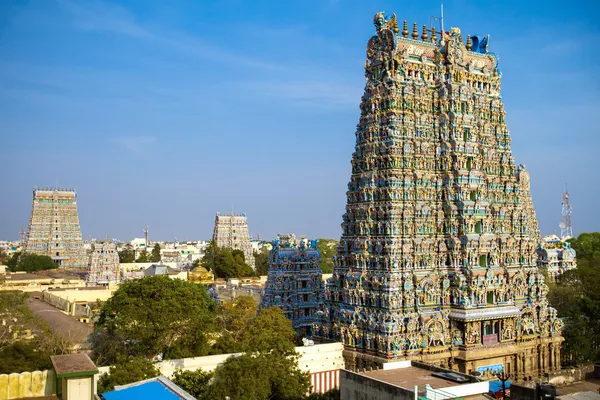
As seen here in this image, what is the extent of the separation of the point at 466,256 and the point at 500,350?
18.4 feet

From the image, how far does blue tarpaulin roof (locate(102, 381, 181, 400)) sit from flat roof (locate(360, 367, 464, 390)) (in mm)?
8260

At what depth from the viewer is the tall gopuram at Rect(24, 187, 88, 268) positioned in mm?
97562

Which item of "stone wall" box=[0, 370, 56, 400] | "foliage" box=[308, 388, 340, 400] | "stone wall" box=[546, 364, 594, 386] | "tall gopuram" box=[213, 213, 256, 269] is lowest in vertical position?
"foliage" box=[308, 388, 340, 400]

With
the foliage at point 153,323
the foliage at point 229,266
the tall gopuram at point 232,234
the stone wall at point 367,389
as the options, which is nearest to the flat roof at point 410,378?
the stone wall at point 367,389

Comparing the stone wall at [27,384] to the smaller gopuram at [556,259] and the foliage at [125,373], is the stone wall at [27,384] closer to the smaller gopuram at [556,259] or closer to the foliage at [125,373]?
the foliage at [125,373]

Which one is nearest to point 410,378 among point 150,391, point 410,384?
point 410,384

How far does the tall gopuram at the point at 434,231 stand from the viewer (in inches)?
1374

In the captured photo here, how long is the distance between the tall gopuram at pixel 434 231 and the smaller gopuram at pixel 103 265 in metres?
42.0

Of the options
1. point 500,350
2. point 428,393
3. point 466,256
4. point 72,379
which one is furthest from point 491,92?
point 72,379

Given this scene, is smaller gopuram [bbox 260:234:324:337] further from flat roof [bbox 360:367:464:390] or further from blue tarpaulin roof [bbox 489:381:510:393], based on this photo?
flat roof [bbox 360:367:464:390]

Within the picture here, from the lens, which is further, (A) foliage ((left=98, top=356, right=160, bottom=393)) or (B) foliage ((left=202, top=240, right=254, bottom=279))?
(B) foliage ((left=202, top=240, right=254, bottom=279))

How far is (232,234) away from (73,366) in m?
81.9

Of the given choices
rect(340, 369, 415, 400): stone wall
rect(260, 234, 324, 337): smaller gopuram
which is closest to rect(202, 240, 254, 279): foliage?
rect(260, 234, 324, 337): smaller gopuram

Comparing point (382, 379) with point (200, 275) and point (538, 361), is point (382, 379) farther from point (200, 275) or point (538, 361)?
point (200, 275)
